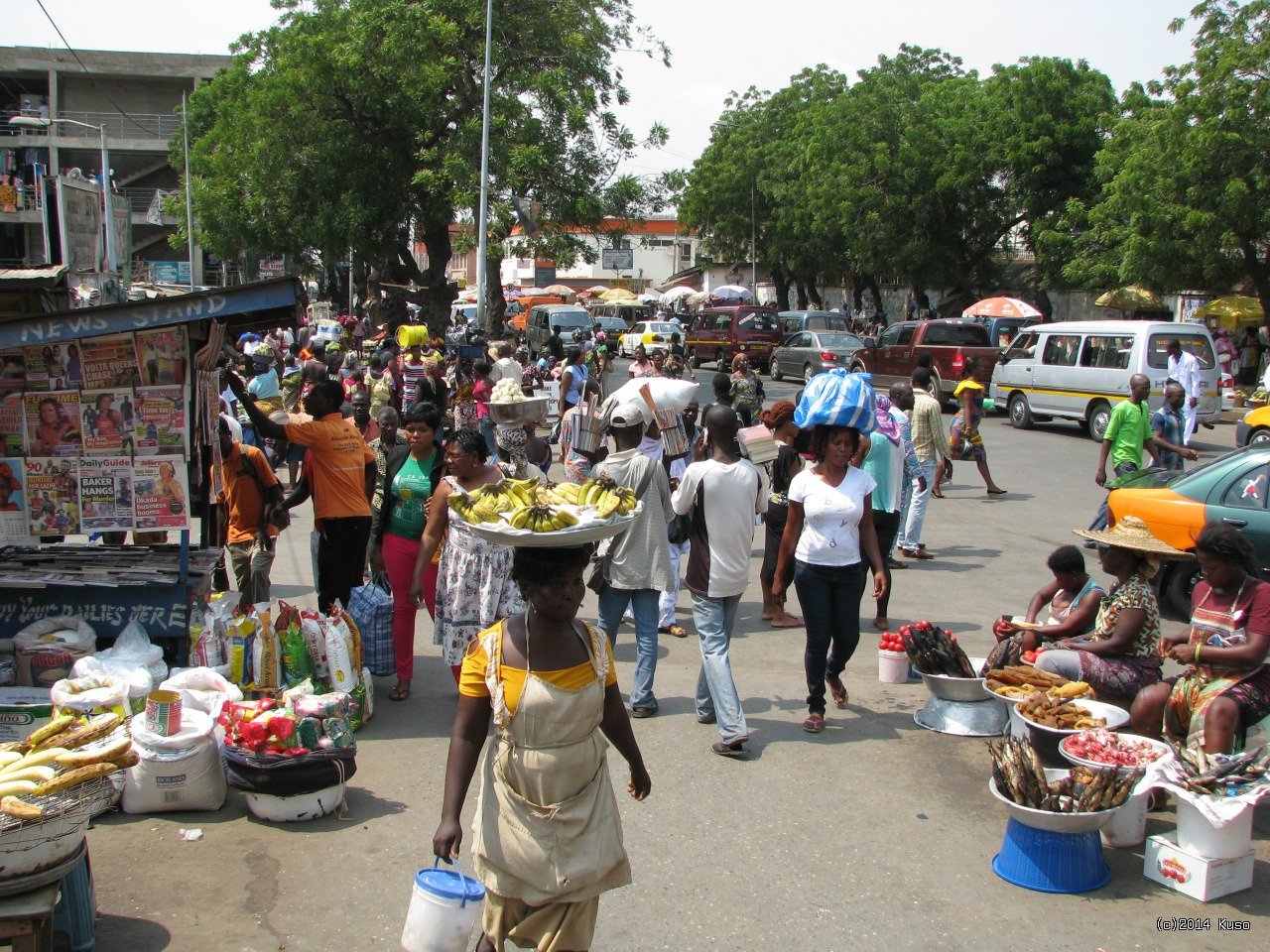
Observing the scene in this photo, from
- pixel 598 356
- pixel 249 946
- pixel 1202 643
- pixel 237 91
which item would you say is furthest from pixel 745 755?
pixel 237 91

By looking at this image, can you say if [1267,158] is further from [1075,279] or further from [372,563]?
[372,563]

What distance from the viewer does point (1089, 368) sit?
63.3ft

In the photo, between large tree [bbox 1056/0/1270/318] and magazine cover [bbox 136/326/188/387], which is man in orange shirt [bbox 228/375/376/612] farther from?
large tree [bbox 1056/0/1270/318]

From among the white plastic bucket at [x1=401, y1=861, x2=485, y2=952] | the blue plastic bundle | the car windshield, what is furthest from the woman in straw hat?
the car windshield

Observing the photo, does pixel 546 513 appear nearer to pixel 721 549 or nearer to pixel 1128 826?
pixel 721 549

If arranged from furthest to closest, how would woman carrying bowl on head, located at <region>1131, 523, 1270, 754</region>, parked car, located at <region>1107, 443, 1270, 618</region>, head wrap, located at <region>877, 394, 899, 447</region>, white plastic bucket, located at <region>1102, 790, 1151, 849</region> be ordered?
head wrap, located at <region>877, 394, 899, 447</region> < parked car, located at <region>1107, 443, 1270, 618</region> < woman carrying bowl on head, located at <region>1131, 523, 1270, 754</region> < white plastic bucket, located at <region>1102, 790, 1151, 849</region>

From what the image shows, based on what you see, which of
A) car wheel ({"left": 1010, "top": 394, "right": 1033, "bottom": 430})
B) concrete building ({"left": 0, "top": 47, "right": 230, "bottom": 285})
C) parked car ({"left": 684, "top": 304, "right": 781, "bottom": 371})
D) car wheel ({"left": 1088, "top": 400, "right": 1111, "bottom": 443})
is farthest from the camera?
concrete building ({"left": 0, "top": 47, "right": 230, "bottom": 285})

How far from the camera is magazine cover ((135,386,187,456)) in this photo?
5.65m

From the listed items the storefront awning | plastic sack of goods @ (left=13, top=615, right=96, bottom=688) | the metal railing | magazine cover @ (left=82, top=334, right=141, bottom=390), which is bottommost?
plastic sack of goods @ (left=13, top=615, right=96, bottom=688)

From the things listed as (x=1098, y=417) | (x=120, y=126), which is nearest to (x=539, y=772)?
(x=1098, y=417)

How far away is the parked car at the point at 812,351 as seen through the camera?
26.7 metres

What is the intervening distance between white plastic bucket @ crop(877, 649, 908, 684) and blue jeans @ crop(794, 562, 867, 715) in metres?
0.98

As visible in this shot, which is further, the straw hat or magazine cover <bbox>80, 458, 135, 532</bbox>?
magazine cover <bbox>80, 458, 135, 532</bbox>

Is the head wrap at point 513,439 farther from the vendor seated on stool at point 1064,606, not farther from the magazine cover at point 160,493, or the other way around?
the vendor seated on stool at point 1064,606
